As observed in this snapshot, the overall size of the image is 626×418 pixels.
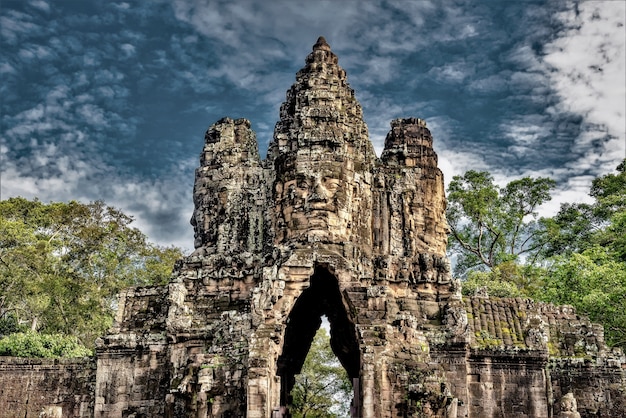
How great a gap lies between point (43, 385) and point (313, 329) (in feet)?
24.2

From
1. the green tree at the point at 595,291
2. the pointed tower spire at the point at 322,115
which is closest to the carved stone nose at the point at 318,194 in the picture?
the pointed tower spire at the point at 322,115

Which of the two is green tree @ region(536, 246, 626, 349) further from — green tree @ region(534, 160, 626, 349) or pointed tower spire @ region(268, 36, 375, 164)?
pointed tower spire @ region(268, 36, 375, 164)

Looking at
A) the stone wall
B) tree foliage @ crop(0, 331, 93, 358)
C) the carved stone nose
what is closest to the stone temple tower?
the carved stone nose

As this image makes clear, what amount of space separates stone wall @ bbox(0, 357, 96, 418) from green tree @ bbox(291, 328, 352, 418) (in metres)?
12.4

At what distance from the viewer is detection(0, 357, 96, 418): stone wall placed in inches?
685

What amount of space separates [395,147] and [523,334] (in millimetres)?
6451

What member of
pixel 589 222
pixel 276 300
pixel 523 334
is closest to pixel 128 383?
pixel 276 300

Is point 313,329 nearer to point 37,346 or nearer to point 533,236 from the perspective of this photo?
point 37,346

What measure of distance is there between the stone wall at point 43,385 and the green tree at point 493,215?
21.0 metres

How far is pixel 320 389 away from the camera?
2883 centimetres

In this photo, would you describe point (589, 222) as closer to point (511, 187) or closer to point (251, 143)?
point (511, 187)

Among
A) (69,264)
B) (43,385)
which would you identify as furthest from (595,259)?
(69,264)

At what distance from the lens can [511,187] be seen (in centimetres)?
3350

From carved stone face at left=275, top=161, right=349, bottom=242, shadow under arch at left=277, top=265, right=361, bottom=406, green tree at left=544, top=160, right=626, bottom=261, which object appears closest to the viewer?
carved stone face at left=275, top=161, right=349, bottom=242
